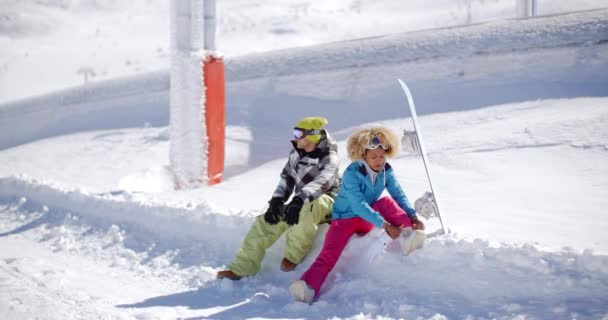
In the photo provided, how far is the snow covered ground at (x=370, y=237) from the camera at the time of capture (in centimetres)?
332

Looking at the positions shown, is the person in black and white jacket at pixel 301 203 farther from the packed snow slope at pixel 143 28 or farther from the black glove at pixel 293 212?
the packed snow slope at pixel 143 28

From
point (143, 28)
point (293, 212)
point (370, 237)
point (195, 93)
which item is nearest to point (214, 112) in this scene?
point (195, 93)

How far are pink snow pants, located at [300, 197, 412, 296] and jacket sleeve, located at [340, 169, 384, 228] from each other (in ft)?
0.43

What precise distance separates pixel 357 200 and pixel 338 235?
9.9 inches

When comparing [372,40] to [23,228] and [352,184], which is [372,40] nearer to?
[23,228]

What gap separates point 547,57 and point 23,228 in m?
7.57

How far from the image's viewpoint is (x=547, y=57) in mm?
9188

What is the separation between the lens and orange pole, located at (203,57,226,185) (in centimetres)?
791

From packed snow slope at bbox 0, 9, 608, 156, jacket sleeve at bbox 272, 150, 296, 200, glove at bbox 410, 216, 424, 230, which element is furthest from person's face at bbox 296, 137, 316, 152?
packed snow slope at bbox 0, 9, 608, 156

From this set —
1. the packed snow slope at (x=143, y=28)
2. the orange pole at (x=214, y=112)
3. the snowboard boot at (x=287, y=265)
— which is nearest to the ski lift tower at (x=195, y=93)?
the orange pole at (x=214, y=112)

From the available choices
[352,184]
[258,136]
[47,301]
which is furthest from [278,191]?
[258,136]

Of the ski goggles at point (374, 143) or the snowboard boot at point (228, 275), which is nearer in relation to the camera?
the ski goggles at point (374, 143)

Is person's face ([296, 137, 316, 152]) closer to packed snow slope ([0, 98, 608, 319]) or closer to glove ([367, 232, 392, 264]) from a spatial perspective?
packed snow slope ([0, 98, 608, 319])

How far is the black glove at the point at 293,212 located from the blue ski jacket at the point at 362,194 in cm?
22
